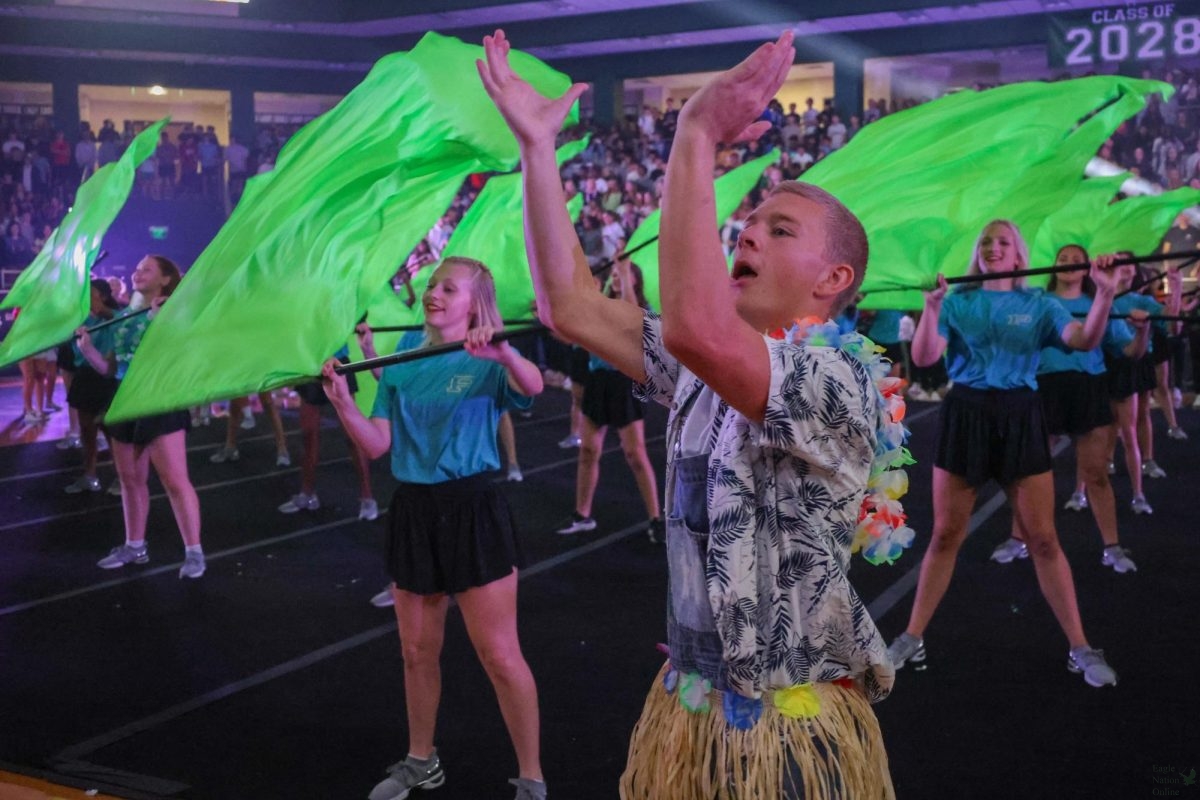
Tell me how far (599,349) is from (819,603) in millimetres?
556

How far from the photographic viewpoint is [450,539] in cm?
375

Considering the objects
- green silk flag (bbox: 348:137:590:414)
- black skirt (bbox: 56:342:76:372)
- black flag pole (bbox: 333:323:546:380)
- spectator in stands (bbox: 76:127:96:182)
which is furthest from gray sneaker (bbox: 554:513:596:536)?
spectator in stands (bbox: 76:127:96:182)

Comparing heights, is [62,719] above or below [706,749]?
below

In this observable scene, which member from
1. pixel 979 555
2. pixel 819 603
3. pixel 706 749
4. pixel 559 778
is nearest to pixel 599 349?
pixel 819 603

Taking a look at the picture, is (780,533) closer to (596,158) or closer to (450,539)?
(450,539)

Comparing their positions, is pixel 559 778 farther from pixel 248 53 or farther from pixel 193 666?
pixel 248 53

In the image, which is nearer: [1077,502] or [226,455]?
[1077,502]

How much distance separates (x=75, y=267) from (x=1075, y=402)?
5.56 m

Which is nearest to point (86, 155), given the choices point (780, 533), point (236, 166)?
point (236, 166)

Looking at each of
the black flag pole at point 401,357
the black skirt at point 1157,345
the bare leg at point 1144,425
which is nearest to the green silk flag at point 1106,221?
the black skirt at point 1157,345

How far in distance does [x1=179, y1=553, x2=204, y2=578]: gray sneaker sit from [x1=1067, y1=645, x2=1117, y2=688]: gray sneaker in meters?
4.68

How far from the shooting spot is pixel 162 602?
20.6ft

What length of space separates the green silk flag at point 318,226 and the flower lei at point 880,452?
200cm

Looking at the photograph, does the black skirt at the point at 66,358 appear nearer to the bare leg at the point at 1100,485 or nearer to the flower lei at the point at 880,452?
the bare leg at the point at 1100,485
